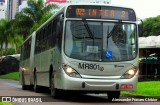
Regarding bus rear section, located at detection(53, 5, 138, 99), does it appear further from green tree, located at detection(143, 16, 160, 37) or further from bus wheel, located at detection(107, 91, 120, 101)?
green tree, located at detection(143, 16, 160, 37)

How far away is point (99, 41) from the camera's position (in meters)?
14.1

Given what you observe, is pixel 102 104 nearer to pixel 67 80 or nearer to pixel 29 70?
pixel 67 80

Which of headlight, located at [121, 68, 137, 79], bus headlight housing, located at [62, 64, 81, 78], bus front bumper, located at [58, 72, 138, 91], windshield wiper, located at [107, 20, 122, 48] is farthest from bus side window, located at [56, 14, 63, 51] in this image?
headlight, located at [121, 68, 137, 79]

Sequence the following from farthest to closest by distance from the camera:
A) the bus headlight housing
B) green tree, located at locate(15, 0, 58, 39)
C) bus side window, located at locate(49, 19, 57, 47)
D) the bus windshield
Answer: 1. green tree, located at locate(15, 0, 58, 39)
2. bus side window, located at locate(49, 19, 57, 47)
3. the bus windshield
4. the bus headlight housing

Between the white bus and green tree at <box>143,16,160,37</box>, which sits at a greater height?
green tree at <box>143,16,160,37</box>

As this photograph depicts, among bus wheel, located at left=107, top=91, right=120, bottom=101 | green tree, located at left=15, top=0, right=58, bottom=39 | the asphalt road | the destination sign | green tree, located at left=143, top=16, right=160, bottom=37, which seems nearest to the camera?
the asphalt road

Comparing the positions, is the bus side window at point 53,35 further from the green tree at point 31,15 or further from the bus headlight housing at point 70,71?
the green tree at point 31,15

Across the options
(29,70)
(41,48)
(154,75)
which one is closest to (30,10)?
(154,75)

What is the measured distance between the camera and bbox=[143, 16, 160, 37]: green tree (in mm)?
84625

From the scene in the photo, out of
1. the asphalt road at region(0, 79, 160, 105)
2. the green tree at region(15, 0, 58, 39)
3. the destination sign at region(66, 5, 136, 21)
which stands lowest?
the asphalt road at region(0, 79, 160, 105)

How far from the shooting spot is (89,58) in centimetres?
1391

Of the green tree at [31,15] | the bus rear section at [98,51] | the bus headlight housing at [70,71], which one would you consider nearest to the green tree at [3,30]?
the green tree at [31,15]

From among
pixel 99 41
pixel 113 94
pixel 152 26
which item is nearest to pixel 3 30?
pixel 152 26

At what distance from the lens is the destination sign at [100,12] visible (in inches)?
567
